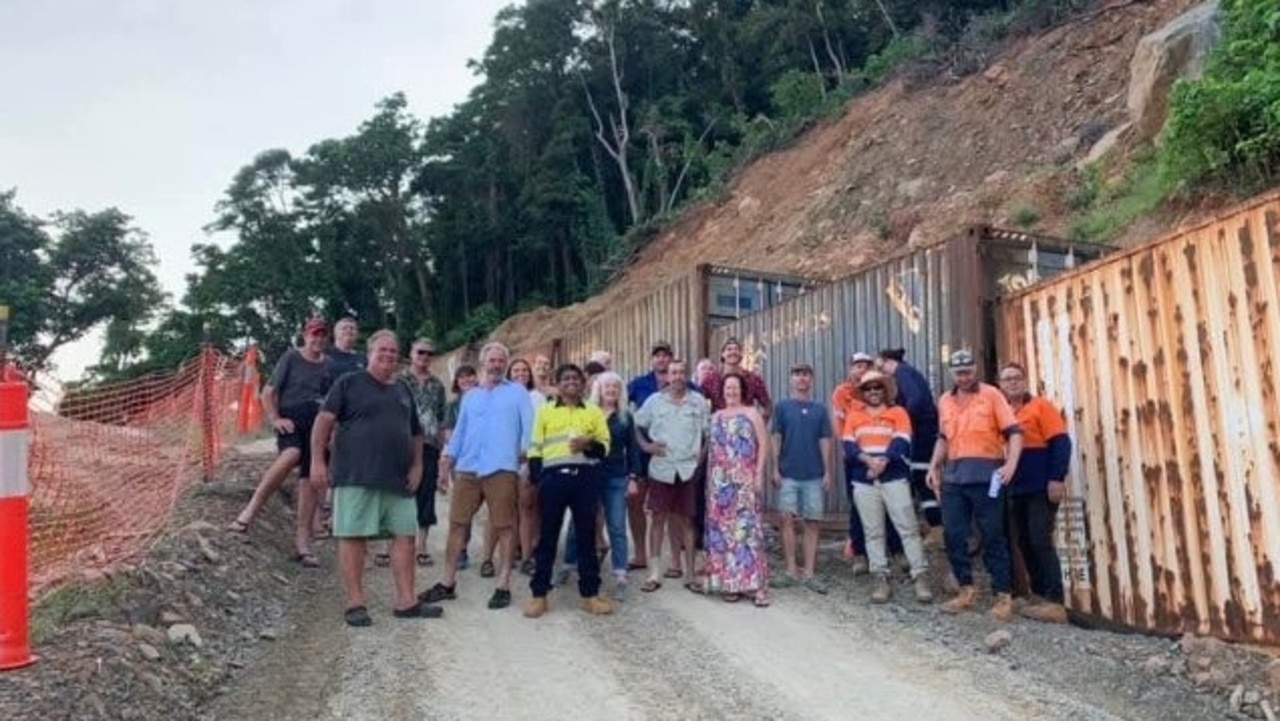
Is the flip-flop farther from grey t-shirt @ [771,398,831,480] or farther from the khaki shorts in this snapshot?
grey t-shirt @ [771,398,831,480]

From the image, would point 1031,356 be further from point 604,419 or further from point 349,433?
point 349,433

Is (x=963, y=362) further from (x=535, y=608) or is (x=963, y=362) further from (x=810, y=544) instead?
(x=535, y=608)

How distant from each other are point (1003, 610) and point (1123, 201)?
10209mm

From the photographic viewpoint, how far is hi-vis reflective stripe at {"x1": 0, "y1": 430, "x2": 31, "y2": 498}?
3.48 meters

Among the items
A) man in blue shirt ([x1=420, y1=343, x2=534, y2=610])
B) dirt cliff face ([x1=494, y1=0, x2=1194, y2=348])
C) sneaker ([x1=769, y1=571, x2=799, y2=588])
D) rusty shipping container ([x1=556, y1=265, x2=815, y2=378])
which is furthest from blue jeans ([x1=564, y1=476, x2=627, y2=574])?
dirt cliff face ([x1=494, y1=0, x2=1194, y2=348])

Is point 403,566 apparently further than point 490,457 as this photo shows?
No

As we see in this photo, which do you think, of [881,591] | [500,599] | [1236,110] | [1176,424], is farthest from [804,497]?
[1236,110]

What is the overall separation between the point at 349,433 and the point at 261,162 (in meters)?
39.6

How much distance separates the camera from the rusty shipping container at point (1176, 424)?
4.49 m

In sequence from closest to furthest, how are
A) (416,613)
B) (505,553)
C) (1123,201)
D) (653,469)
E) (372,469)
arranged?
1. (372,469)
2. (416,613)
3. (505,553)
4. (653,469)
5. (1123,201)

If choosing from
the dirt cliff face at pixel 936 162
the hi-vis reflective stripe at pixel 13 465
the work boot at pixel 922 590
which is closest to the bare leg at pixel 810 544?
the work boot at pixel 922 590

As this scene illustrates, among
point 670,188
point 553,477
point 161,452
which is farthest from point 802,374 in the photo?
point 670,188

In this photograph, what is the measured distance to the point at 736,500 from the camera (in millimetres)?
6012

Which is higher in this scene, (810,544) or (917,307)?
(917,307)
